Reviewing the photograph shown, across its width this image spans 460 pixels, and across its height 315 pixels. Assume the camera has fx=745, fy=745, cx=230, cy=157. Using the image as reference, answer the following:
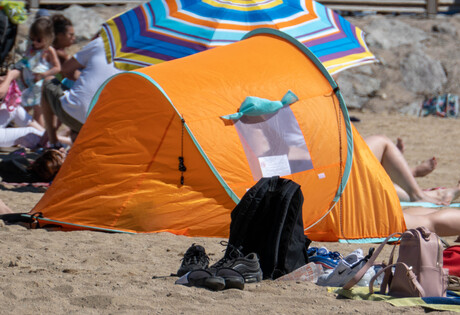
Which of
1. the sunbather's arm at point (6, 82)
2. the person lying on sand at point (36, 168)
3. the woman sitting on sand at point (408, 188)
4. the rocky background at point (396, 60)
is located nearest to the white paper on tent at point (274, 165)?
the woman sitting on sand at point (408, 188)

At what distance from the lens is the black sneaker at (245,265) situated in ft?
11.0

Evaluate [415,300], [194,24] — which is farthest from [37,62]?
[415,300]

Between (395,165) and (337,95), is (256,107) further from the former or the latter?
(395,165)

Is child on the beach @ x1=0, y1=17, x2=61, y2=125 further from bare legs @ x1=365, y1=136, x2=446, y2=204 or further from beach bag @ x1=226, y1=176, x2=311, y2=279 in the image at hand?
beach bag @ x1=226, y1=176, x2=311, y2=279

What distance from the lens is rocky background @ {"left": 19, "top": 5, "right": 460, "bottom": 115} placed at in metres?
11.8

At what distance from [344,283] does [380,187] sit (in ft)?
4.46

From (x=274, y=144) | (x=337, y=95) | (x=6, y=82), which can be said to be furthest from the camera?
(x=6, y=82)

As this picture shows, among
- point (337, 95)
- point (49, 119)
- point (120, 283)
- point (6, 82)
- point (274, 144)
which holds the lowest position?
point (120, 283)

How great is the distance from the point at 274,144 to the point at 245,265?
4.19ft

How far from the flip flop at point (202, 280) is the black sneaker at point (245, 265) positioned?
0.21 ft

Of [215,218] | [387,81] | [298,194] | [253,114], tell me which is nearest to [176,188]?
[215,218]

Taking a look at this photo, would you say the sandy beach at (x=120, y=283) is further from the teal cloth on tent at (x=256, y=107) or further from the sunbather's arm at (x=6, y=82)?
the sunbather's arm at (x=6, y=82)

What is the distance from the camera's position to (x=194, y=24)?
21.0 feet

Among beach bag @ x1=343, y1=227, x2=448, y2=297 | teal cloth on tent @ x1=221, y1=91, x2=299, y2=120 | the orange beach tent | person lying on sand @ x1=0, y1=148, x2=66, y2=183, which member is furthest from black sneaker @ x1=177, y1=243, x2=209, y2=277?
person lying on sand @ x1=0, y1=148, x2=66, y2=183
